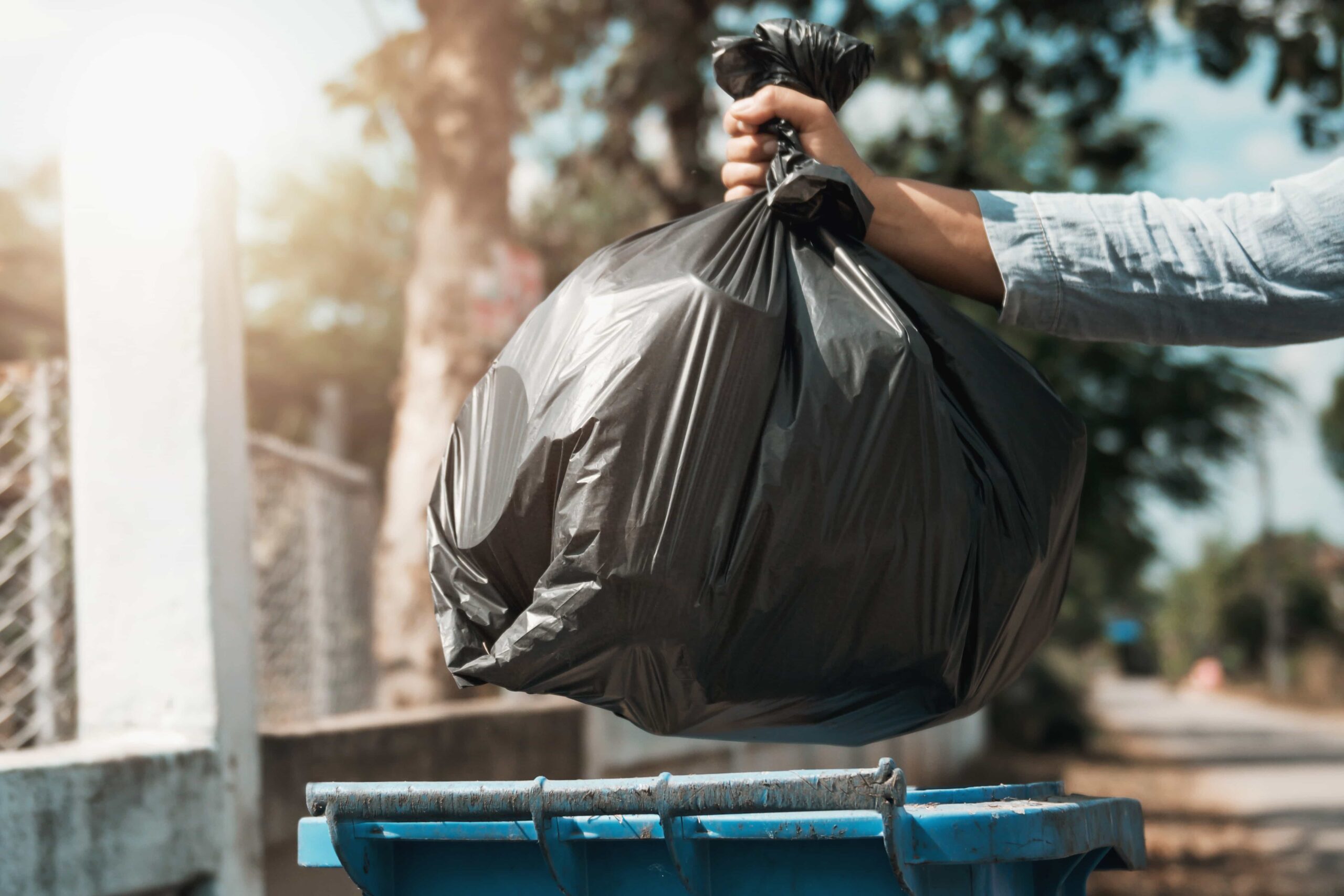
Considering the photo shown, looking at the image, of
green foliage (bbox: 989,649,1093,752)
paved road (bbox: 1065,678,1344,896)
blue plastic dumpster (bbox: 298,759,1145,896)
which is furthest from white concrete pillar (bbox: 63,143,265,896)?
green foliage (bbox: 989,649,1093,752)

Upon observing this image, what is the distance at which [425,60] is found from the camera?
5.96 metres

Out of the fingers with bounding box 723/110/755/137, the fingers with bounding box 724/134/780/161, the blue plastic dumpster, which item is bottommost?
the blue plastic dumpster

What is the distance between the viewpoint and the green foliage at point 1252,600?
149ft

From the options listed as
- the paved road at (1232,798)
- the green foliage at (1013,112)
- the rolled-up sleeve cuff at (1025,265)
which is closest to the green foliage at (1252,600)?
the paved road at (1232,798)

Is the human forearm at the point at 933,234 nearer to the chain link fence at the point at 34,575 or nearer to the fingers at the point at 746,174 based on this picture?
the fingers at the point at 746,174

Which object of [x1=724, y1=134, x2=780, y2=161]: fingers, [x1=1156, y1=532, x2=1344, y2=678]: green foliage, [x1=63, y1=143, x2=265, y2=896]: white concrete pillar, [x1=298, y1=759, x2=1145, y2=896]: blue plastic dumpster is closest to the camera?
[x1=298, y1=759, x2=1145, y2=896]: blue plastic dumpster

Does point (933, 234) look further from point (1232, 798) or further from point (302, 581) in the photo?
point (1232, 798)

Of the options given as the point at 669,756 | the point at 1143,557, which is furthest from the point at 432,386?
the point at 1143,557

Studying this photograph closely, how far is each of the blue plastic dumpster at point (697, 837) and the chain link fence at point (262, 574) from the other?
187cm

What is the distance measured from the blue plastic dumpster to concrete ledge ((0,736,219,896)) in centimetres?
110

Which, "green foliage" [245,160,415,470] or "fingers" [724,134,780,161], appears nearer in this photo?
"fingers" [724,134,780,161]

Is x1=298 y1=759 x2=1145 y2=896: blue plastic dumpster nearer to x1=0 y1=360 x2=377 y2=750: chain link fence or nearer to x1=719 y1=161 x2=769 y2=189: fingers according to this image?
x1=719 y1=161 x2=769 y2=189: fingers

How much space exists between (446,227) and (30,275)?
615 centimetres

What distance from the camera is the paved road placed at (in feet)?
27.2
